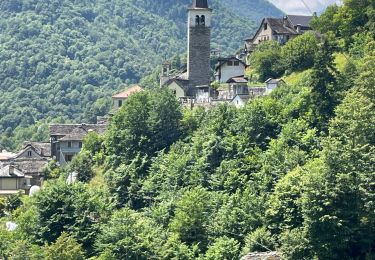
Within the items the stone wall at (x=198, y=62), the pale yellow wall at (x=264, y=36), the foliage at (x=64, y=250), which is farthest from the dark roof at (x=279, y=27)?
the foliage at (x=64, y=250)

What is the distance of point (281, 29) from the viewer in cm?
8256

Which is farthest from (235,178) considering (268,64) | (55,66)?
(55,66)

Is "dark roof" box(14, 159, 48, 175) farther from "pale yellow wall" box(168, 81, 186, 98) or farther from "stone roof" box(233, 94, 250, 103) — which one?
"stone roof" box(233, 94, 250, 103)

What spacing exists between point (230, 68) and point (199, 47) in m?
3.43

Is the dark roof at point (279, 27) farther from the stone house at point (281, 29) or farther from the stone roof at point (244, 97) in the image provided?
the stone roof at point (244, 97)

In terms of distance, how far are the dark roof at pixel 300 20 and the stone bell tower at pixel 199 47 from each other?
37.6 ft

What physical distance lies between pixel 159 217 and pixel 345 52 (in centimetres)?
2184

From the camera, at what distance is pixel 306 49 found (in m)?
69.0

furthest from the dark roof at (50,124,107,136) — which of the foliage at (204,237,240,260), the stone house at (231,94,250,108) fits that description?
the foliage at (204,237,240,260)

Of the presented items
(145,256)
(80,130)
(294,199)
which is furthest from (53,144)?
(294,199)

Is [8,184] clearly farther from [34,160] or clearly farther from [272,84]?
[272,84]

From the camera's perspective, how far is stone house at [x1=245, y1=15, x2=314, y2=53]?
81.6 meters

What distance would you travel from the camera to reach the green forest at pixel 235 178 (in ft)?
137

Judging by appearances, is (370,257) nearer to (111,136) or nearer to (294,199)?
(294,199)
